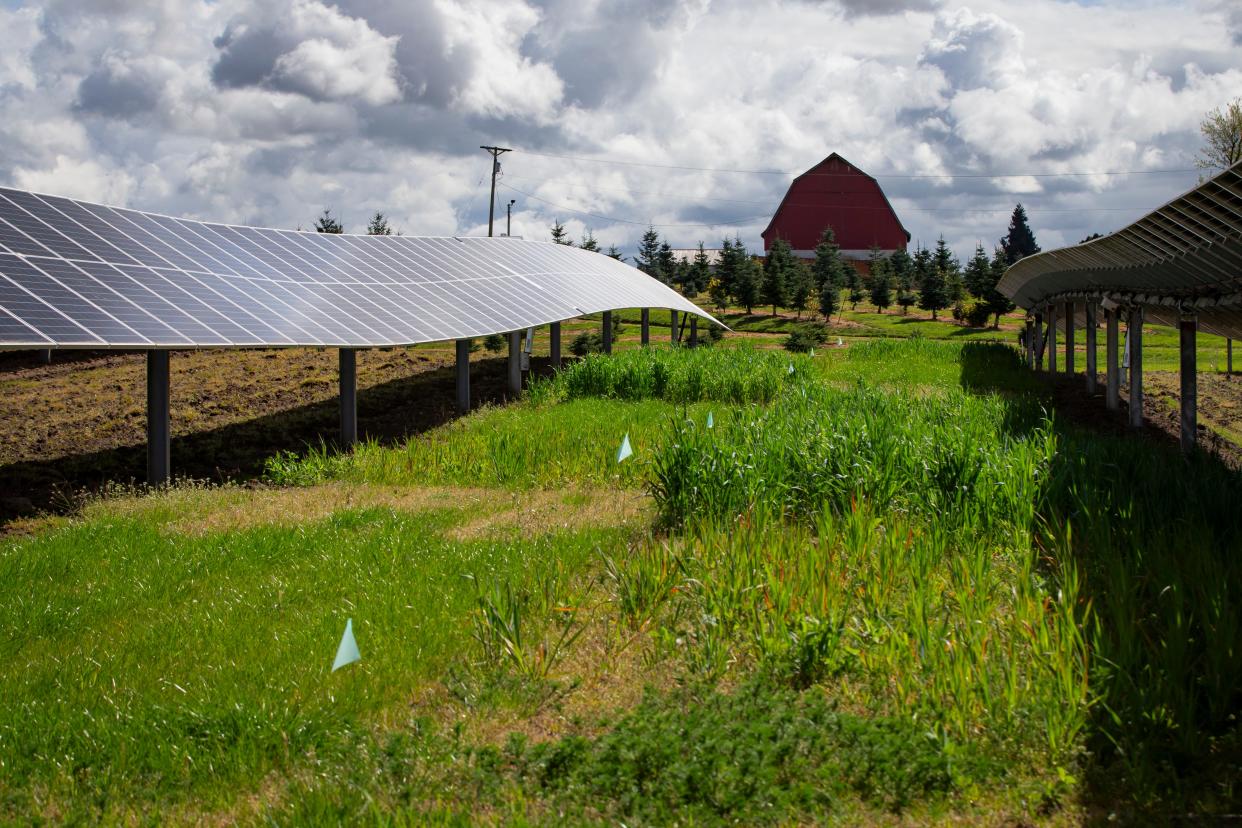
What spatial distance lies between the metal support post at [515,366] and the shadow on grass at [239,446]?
0.61m

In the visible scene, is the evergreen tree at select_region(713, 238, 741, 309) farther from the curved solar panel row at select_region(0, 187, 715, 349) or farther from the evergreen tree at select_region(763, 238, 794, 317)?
the curved solar panel row at select_region(0, 187, 715, 349)

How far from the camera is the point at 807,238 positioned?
8231 centimetres

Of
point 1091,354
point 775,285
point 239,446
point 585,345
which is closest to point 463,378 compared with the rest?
point 239,446

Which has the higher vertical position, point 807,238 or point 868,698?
point 807,238

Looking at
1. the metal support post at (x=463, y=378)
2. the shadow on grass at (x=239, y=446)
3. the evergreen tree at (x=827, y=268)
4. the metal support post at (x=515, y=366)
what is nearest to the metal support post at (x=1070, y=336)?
the metal support post at (x=515, y=366)

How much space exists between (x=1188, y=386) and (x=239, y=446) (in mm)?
14075

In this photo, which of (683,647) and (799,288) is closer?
(683,647)

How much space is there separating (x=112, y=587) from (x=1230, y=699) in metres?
8.02

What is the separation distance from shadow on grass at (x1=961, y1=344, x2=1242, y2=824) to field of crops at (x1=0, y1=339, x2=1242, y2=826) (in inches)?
1.0

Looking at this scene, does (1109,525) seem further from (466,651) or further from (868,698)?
(466,651)

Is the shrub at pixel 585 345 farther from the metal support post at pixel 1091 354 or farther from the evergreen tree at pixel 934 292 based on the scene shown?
the evergreen tree at pixel 934 292

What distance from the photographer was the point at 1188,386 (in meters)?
14.5

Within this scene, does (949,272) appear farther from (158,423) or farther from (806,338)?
(158,423)

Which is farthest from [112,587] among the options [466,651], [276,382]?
[276,382]
